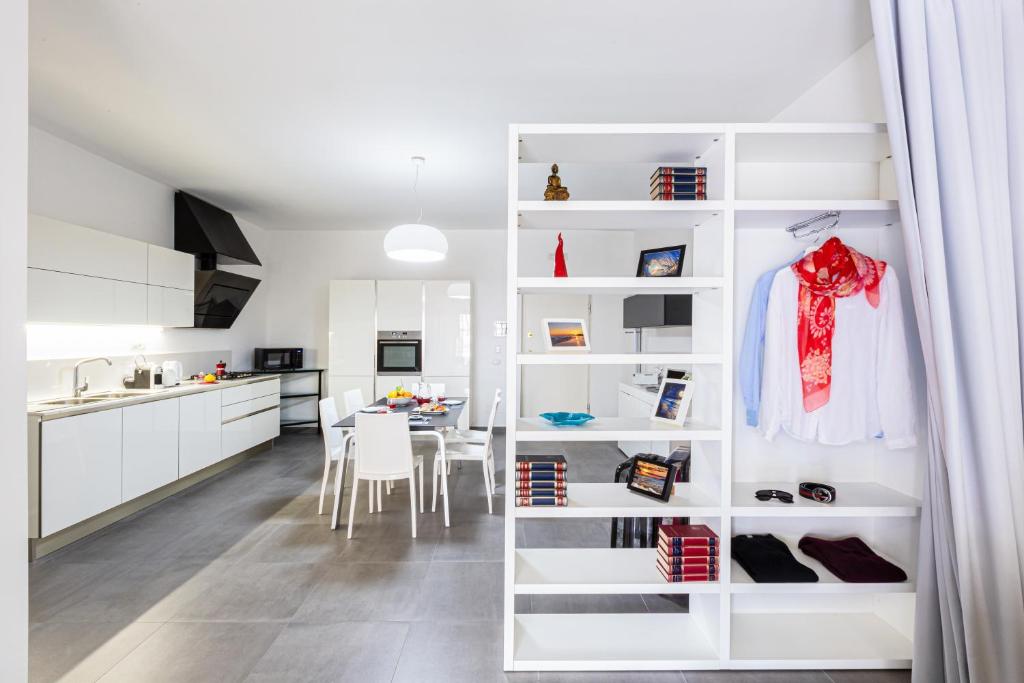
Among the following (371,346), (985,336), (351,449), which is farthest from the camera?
(371,346)

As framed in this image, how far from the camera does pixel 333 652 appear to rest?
208cm

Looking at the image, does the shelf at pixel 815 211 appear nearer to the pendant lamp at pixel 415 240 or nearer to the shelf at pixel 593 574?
the shelf at pixel 593 574

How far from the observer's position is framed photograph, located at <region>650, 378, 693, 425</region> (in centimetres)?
211

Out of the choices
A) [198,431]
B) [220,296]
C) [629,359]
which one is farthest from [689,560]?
[220,296]

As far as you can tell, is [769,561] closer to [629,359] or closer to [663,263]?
[629,359]

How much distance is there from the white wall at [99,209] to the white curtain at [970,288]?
490cm

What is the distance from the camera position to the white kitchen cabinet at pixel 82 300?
3.09 metres

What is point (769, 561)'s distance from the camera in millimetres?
2031

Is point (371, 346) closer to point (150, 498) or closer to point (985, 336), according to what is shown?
point (150, 498)

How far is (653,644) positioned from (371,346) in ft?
16.2

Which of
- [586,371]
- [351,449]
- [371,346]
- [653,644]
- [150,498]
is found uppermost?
[371,346]

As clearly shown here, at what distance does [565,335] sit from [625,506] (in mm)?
765
